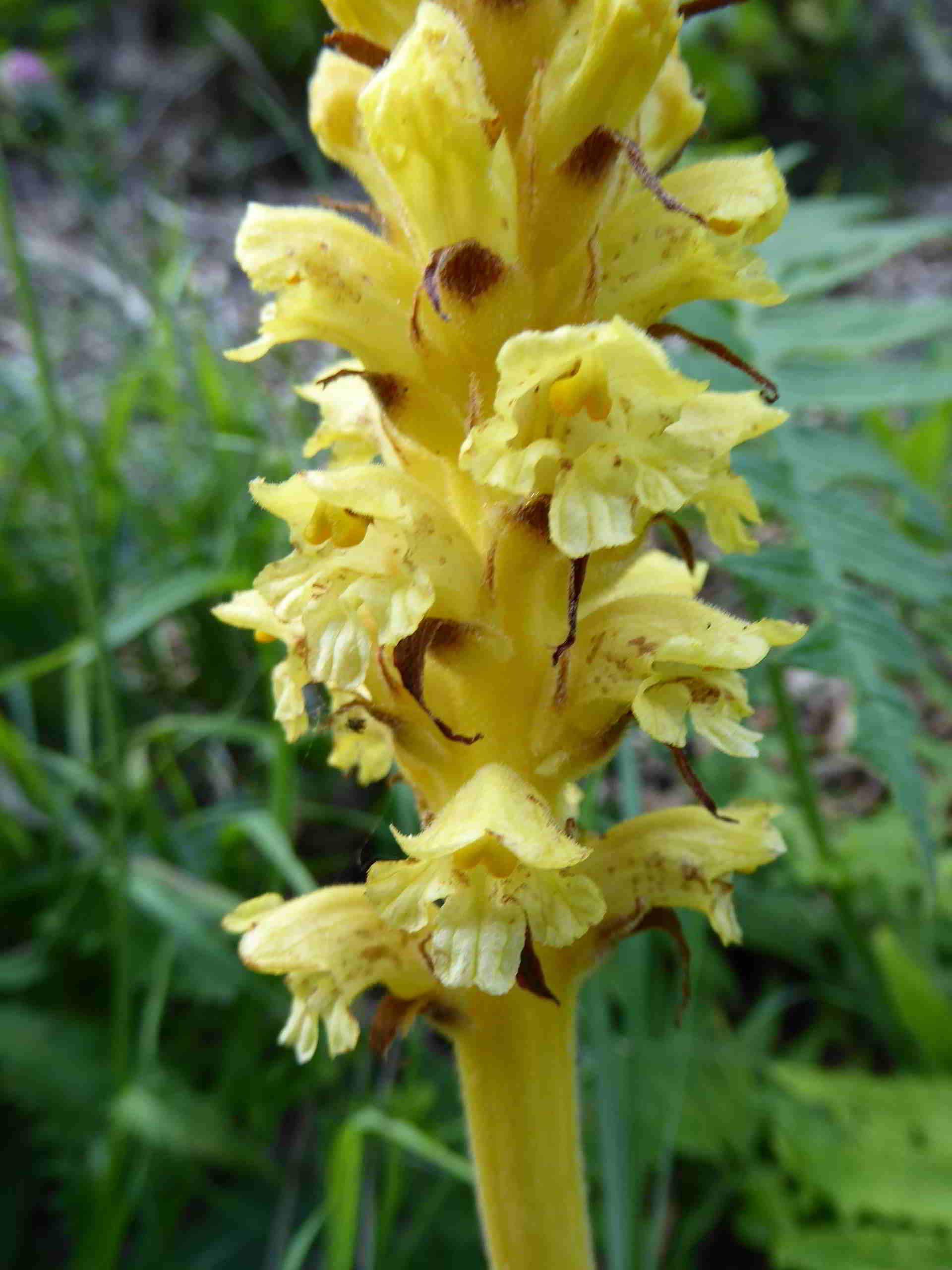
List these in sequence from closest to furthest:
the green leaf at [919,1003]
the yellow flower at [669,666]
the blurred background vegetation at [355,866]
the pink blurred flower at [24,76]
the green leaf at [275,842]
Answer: the yellow flower at [669,666] < the blurred background vegetation at [355,866] < the green leaf at [275,842] < the green leaf at [919,1003] < the pink blurred flower at [24,76]

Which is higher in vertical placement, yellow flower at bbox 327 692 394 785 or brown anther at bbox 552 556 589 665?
brown anther at bbox 552 556 589 665

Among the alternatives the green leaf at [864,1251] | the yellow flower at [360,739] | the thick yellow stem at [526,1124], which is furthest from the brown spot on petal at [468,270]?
the green leaf at [864,1251]

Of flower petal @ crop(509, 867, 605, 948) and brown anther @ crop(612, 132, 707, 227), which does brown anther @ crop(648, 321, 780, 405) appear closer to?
brown anther @ crop(612, 132, 707, 227)

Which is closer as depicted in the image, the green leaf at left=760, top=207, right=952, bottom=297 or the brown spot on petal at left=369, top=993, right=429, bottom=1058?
the brown spot on petal at left=369, top=993, right=429, bottom=1058

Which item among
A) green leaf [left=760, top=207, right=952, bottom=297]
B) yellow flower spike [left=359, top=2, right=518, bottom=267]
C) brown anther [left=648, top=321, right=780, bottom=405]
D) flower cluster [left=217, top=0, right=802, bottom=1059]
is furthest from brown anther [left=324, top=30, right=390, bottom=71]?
green leaf [left=760, top=207, right=952, bottom=297]

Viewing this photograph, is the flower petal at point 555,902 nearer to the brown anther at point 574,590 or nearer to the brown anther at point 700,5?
the brown anther at point 574,590

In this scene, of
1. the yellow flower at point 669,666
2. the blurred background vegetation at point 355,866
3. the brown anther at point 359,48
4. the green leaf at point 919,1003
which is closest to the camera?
the yellow flower at point 669,666

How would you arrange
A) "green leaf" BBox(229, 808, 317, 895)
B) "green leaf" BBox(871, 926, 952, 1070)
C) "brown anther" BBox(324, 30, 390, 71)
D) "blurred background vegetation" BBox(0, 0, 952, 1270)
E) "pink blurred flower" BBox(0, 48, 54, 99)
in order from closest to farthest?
"brown anther" BBox(324, 30, 390, 71)
"blurred background vegetation" BBox(0, 0, 952, 1270)
"green leaf" BBox(229, 808, 317, 895)
"green leaf" BBox(871, 926, 952, 1070)
"pink blurred flower" BBox(0, 48, 54, 99)

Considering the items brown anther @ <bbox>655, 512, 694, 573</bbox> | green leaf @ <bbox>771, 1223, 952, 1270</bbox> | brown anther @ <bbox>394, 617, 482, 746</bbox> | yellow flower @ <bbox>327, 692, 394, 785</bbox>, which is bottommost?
green leaf @ <bbox>771, 1223, 952, 1270</bbox>

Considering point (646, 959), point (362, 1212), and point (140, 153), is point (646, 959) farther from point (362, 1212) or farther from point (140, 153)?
point (140, 153)
